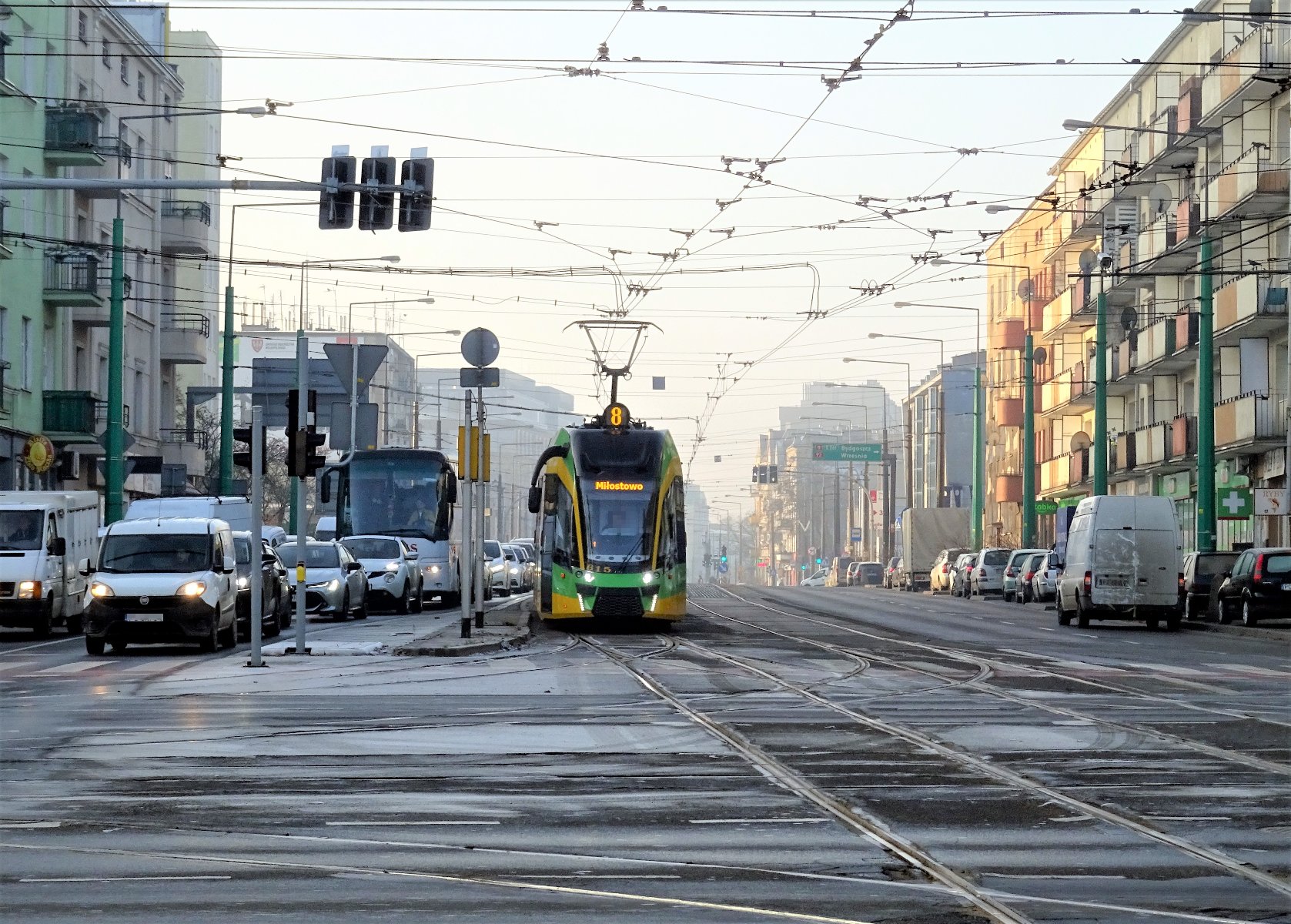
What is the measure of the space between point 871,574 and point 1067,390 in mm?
25157

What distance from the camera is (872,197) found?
132 feet

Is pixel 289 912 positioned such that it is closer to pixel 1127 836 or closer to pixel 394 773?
pixel 1127 836

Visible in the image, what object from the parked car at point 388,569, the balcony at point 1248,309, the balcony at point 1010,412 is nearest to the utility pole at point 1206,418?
the balcony at point 1248,309

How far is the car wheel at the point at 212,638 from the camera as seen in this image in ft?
94.8

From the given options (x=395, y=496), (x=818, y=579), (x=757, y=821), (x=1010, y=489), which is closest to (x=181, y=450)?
(x=395, y=496)

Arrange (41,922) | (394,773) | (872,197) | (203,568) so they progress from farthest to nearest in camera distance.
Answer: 1. (872,197)
2. (203,568)
3. (394,773)
4. (41,922)

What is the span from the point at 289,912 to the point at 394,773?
520 cm

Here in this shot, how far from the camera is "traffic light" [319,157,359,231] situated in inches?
1090

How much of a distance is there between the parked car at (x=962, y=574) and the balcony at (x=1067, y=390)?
7.34m

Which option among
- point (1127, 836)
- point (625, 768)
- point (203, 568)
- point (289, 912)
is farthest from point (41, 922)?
point (203, 568)

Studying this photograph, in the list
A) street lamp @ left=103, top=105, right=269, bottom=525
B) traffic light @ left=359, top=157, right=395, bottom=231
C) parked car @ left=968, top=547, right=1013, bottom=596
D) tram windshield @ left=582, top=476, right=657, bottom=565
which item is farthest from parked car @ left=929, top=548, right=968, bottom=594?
traffic light @ left=359, top=157, right=395, bottom=231

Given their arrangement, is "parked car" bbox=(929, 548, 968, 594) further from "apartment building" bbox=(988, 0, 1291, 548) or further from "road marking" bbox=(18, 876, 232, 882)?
"road marking" bbox=(18, 876, 232, 882)

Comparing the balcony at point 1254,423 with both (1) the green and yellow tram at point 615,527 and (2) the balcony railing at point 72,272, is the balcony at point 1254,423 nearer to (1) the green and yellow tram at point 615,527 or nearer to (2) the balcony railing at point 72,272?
(1) the green and yellow tram at point 615,527

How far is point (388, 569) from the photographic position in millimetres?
46062
